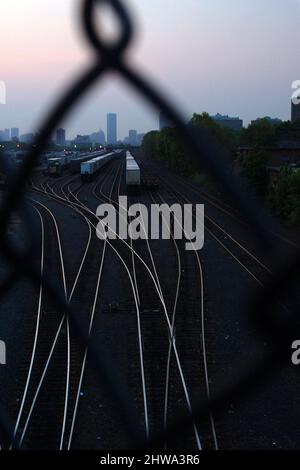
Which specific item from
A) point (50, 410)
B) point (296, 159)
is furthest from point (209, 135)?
point (296, 159)

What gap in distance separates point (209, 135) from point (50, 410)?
5772 millimetres

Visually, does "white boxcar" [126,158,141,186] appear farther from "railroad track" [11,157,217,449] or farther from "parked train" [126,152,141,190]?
"railroad track" [11,157,217,449]

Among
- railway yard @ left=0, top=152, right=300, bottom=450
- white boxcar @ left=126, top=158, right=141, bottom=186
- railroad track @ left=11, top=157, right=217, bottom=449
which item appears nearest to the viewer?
railway yard @ left=0, top=152, right=300, bottom=450

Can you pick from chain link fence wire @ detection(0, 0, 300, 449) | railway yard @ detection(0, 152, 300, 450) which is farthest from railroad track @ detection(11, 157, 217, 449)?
chain link fence wire @ detection(0, 0, 300, 449)

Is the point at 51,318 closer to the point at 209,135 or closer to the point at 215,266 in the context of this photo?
the point at 215,266

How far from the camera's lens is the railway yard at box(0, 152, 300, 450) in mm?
5582

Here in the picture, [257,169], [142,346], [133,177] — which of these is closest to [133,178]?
[133,177]

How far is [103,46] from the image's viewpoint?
0.79 m

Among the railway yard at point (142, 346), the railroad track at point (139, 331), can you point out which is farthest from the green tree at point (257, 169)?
the railway yard at point (142, 346)

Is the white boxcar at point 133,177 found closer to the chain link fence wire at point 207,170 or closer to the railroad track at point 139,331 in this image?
the railroad track at point 139,331

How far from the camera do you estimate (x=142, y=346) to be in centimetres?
773

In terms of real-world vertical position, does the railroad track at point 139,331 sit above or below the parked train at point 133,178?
below

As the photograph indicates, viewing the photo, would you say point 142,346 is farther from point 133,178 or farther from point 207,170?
point 133,178

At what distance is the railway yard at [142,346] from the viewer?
5.58 metres
